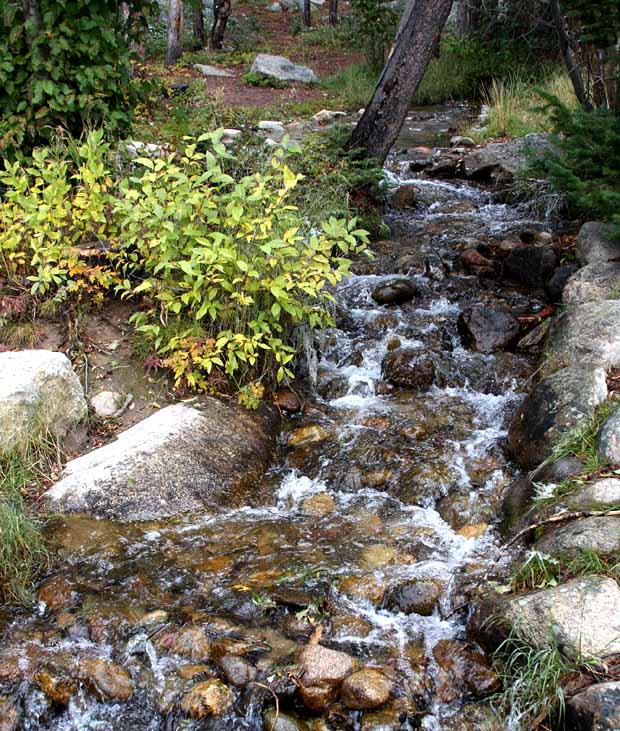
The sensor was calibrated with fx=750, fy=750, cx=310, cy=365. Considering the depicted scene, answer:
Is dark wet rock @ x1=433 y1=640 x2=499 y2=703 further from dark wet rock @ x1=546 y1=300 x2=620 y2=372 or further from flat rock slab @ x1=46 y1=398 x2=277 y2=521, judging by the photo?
dark wet rock @ x1=546 y1=300 x2=620 y2=372

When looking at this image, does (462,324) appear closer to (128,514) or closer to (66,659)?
(128,514)

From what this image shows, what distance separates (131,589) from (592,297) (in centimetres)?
427

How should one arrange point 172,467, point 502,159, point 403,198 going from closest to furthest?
point 172,467 → point 403,198 → point 502,159

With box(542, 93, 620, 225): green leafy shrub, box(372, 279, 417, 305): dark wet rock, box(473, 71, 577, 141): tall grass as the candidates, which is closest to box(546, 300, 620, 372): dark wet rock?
box(542, 93, 620, 225): green leafy shrub

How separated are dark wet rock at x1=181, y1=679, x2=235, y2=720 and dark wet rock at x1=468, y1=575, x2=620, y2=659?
1.16m

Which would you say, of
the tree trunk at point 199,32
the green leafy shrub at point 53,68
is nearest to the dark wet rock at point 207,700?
the green leafy shrub at point 53,68

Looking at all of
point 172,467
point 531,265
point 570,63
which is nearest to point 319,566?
point 172,467

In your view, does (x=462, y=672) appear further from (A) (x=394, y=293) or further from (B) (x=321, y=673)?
(A) (x=394, y=293)

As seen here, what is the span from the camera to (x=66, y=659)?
3371 mm

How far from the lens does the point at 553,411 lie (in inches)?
186

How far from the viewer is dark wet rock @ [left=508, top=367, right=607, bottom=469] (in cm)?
458

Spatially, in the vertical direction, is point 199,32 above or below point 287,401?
above

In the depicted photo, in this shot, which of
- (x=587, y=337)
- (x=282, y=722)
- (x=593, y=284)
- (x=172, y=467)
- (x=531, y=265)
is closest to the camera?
(x=282, y=722)

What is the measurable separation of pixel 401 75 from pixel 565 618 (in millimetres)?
6853
